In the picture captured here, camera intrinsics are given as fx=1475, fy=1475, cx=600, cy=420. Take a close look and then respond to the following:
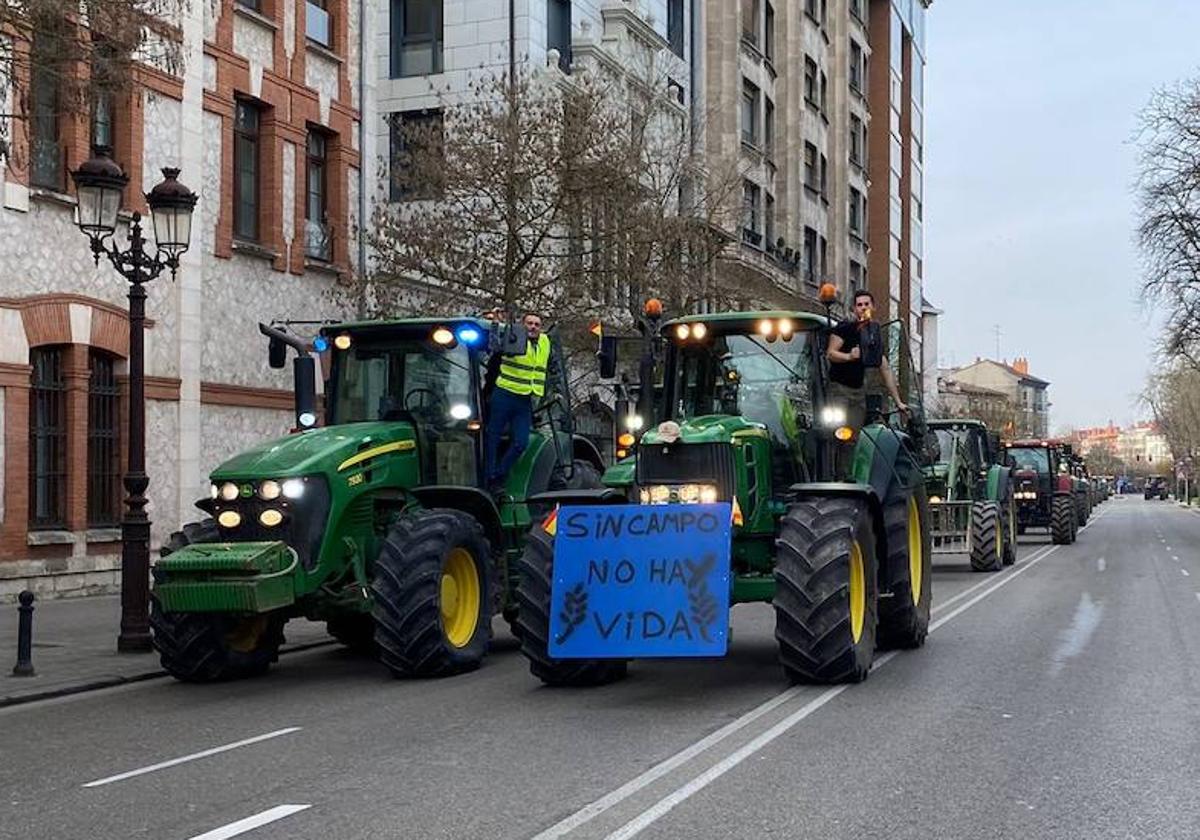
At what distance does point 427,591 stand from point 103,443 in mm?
10286

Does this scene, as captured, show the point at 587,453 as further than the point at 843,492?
Yes

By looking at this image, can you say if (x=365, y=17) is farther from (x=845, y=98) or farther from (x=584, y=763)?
(x=845, y=98)

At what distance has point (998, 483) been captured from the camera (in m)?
25.7

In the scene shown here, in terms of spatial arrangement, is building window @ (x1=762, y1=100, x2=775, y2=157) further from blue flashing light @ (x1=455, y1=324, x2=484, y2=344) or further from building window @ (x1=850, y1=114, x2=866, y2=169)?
blue flashing light @ (x1=455, y1=324, x2=484, y2=344)

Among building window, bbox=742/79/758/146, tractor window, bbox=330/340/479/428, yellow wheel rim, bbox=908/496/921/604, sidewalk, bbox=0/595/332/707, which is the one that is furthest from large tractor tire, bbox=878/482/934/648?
building window, bbox=742/79/758/146

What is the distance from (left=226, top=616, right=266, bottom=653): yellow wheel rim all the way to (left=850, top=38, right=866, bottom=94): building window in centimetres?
5148

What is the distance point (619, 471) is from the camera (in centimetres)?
1146

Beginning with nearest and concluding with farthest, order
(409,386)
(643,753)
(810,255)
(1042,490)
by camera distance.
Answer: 1. (643,753)
2. (409,386)
3. (1042,490)
4. (810,255)

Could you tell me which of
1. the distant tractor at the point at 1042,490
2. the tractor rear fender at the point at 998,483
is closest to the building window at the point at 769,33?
the distant tractor at the point at 1042,490

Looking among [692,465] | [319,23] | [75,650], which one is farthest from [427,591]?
[319,23]

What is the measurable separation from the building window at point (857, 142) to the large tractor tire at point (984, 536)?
38272 mm

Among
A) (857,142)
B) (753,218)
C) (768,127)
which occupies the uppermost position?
(857,142)

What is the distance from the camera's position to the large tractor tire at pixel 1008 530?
83.8ft

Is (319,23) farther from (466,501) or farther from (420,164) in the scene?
(466,501)
